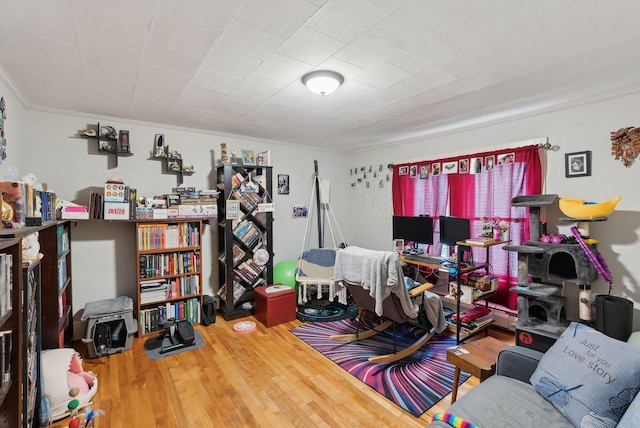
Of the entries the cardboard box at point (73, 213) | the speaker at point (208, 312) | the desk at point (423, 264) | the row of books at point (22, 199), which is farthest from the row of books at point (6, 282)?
the desk at point (423, 264)

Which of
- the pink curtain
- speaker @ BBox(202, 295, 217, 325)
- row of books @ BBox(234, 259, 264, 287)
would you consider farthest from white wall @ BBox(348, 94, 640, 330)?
speaker @ BBox(202, 295, 217, 325)

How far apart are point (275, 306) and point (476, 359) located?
219 cm

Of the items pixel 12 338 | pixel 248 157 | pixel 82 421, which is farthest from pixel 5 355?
pixel 248 157

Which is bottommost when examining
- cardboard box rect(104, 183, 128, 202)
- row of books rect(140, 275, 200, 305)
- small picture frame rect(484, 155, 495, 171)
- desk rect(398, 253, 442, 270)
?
row of books rect(140, 275, 200, 305)

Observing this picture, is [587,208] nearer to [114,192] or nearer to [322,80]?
[322,80]

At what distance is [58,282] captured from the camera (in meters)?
2.31

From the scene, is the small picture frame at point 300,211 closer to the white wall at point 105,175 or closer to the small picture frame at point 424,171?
the white wall at point 105,175

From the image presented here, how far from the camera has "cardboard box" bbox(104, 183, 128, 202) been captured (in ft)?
9.61

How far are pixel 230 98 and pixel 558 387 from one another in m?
2.94

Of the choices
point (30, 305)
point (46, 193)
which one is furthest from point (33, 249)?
point (46, 193)

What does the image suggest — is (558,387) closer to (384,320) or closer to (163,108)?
(384,320)

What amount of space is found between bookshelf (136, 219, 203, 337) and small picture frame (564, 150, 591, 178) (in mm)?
3816

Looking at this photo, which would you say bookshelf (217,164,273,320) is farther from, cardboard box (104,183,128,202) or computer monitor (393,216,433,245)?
computer monitor (393,216,433,245)

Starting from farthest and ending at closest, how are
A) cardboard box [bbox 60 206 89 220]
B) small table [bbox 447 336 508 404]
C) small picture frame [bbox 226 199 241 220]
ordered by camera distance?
small picture frame [bbox 226 199 241 220], cardboard box [bbox 60 206 89 220], small table [bbox 447 336 508 404]
